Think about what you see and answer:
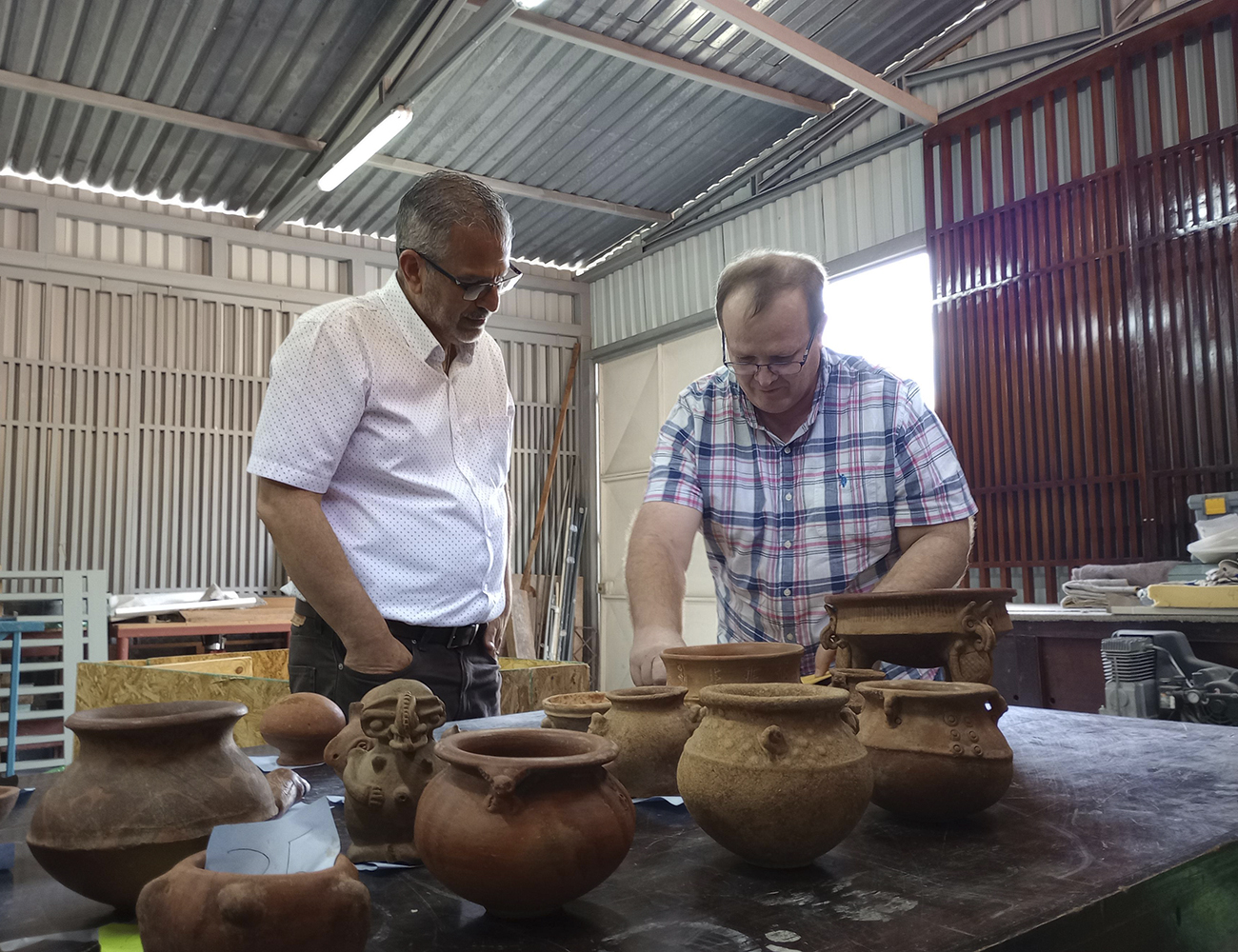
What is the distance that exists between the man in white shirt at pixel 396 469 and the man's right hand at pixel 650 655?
0.58m

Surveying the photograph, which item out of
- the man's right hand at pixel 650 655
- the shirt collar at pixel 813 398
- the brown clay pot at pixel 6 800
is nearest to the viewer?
the brown clay pot at pixel 6 800

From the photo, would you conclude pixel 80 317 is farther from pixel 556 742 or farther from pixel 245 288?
pixel 556 742

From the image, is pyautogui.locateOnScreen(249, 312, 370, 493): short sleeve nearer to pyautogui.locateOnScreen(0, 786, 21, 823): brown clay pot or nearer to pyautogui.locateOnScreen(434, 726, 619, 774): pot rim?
pyautogui.locateOnScreen(0, 786, 21, 823): brown clay pot

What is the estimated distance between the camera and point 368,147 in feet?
22.8

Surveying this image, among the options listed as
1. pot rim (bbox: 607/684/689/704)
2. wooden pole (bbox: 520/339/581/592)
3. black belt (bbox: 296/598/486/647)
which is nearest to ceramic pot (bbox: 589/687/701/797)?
pot rim (bbox: 607/684/689/704)

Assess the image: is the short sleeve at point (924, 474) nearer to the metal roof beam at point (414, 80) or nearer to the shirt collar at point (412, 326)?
the shirt collar at point (412, 326)

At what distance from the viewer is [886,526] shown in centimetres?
241

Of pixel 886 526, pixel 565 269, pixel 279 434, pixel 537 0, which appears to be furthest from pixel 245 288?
pixel 886 526

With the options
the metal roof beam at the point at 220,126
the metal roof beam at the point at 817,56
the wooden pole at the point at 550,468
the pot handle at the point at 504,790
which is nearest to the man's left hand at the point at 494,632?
the pot handle at the point at 504,790

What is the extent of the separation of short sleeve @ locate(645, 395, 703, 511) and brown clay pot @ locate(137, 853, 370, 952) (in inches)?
69.4

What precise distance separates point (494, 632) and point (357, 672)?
53 centimetres

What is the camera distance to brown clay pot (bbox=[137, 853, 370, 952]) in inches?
31.0

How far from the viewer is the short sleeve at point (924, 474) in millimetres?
2359

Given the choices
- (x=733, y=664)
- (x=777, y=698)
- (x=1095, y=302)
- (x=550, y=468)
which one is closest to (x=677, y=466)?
(x=733, y=664)
